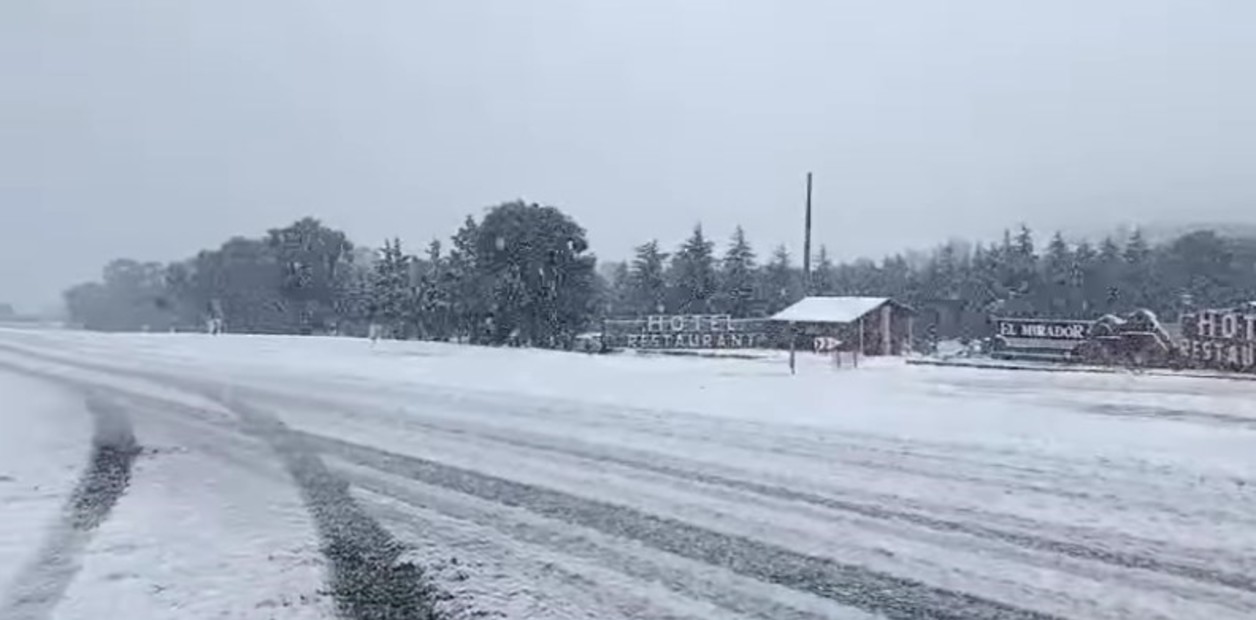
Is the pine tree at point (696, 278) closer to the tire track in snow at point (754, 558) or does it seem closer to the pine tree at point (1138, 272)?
the pine tree at point (1138, 272)

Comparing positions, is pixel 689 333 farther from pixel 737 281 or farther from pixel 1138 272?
pixel 1138 272

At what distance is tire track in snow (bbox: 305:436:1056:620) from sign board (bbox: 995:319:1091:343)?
40767mm

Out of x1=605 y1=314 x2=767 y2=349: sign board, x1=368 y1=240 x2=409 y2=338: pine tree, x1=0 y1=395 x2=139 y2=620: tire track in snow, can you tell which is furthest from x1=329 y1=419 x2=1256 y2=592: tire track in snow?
x1=368 y1=240 x2=409 y2=338: pine tree

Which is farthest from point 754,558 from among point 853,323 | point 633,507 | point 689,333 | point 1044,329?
point 689,333

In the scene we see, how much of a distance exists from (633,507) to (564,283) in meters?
40.9

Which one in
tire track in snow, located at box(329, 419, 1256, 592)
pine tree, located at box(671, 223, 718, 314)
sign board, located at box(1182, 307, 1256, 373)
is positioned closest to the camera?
tire track in snow, located at box(329, 419, 1256, 592)

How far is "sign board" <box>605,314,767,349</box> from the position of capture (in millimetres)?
55344

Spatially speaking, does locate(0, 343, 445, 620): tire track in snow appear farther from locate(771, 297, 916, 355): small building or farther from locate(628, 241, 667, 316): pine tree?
locate(628, 241, 667, 316): pine tree

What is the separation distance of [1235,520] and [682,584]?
185 inches

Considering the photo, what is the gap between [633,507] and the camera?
814 centimetres

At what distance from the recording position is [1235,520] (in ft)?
25.8

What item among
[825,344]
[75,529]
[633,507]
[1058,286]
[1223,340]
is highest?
[1058,286]

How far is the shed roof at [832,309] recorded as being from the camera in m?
51.3

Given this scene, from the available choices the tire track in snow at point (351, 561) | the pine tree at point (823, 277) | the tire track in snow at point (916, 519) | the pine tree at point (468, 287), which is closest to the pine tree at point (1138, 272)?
the pine tree at point (823, 277)
